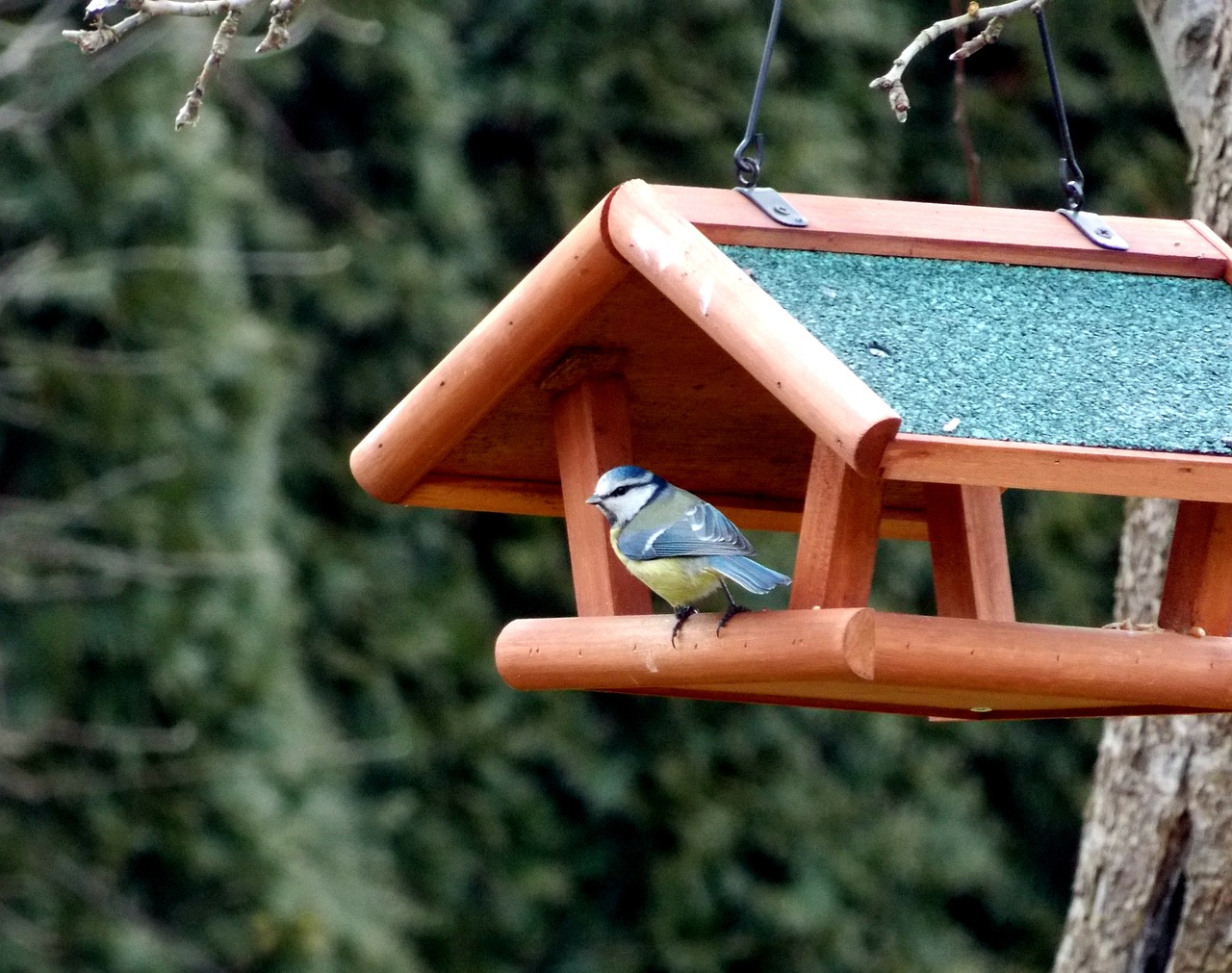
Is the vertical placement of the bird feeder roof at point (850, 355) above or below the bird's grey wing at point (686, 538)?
above

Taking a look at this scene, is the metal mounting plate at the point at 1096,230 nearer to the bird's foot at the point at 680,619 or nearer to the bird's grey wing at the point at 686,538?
the bird's grey wing at the point at 686,538

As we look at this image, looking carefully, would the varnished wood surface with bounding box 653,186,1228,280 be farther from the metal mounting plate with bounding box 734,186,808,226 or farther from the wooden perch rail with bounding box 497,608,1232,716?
the wooden perch rail with bounding box 497,608,1232,716

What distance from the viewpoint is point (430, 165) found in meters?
5.28

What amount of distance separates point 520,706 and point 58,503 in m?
1.57

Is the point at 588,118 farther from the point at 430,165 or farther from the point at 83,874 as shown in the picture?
the point at 83,874

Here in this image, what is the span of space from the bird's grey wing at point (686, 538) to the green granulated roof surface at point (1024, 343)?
0.30 metres

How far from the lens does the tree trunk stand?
9.89 ft

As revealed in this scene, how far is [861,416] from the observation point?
1758 millimetres

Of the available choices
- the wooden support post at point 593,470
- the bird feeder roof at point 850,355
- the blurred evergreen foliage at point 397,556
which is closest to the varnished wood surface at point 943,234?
the bird feeder roof at point 850,355

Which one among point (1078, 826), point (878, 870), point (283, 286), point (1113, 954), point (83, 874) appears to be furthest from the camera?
point (1078, 826)

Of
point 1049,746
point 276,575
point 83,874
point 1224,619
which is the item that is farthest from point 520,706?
point 1224,619

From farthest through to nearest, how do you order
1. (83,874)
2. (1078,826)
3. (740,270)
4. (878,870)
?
(1078,826)
(878,870)
(83,874)
(740,270)

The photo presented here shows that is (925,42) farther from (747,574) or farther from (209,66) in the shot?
(209,66)

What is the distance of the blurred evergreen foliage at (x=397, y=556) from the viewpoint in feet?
14.3
